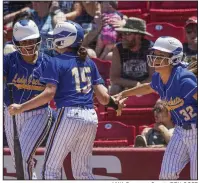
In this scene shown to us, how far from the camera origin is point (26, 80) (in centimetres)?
597

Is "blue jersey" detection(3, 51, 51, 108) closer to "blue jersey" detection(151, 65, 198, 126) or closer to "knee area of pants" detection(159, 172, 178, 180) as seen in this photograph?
"blue jersey" detection(151, 65, 198, 126)

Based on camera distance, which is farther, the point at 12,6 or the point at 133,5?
the point at 12,6

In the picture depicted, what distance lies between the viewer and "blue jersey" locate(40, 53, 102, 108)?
5484 millimetres

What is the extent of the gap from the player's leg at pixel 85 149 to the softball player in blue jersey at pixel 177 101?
607 millimetres

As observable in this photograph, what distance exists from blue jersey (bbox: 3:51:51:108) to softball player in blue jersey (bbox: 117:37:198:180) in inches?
39.5

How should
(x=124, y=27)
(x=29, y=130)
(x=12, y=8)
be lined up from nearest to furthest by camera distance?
(x=29, y=130), (x=124, y=27), (x=12, y=8)

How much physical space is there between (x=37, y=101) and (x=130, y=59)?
8.29 feet

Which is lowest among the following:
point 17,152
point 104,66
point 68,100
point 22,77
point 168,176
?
point 168,176

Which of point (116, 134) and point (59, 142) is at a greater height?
point (59, 142)

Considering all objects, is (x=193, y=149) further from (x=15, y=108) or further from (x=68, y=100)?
(x=15, y=108)

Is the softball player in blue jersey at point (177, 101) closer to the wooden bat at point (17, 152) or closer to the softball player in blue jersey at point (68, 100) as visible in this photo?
the softball player in blue jersey at point (68, 100)

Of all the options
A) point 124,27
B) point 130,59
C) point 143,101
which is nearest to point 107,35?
point 124,27

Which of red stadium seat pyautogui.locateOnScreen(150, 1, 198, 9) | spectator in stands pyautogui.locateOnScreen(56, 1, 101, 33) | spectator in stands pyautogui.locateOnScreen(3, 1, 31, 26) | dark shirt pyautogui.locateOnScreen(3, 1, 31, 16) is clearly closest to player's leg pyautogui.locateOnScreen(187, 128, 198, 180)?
spectator in stands pyautogui.locateOnScreen(56, 1, 101, 33)

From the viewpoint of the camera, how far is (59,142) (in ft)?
18.1
